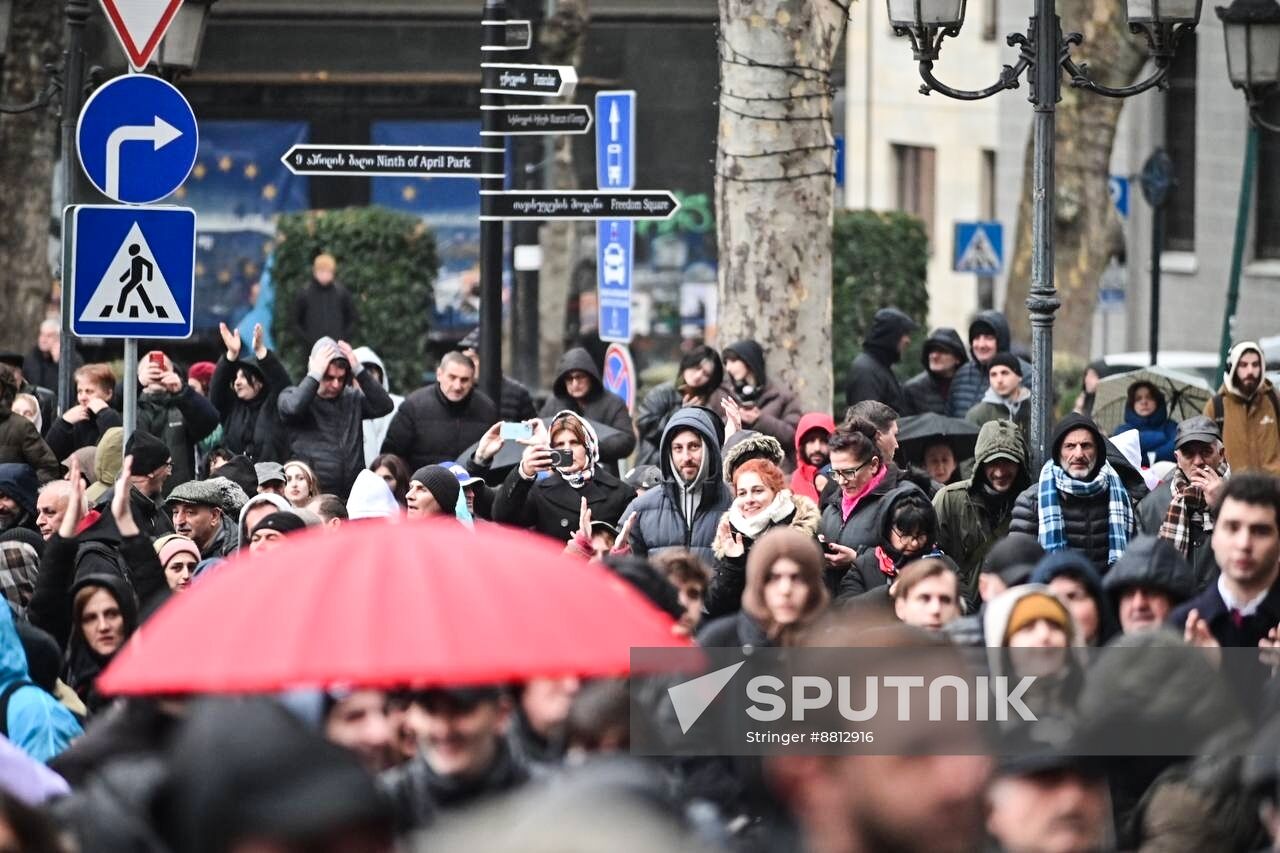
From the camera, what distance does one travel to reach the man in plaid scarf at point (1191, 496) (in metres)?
10.9

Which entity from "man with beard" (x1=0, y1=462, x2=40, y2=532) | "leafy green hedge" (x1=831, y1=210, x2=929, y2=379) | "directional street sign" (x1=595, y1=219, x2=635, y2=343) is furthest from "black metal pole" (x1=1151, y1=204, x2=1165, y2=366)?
"man with beard" (x1=0, y1=462, x2=40, y2=532)

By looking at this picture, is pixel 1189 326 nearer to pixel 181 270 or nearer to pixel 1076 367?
pixel 1076 367

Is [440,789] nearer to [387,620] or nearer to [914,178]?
[387,620]

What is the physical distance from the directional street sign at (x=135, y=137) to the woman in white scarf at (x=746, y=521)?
2.57 metres

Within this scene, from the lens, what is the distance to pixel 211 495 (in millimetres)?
11180

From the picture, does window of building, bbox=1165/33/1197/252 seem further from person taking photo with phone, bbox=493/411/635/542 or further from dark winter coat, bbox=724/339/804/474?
person taking photo with phone, bbox=493/411/635/542

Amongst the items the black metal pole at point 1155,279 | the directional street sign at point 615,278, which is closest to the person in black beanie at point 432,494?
the directional street sign at point 615,278

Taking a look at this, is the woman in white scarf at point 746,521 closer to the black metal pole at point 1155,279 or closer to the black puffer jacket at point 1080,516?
the black puffer jacket at point 1080,516

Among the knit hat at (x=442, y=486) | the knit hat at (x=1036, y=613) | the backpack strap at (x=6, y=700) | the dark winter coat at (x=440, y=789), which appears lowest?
the backpack strap at (x=6, y=700)

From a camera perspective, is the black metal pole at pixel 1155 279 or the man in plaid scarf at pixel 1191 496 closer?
the man in plaid scarf at pixel 1191 496

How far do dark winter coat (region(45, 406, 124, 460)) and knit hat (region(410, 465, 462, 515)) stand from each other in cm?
336

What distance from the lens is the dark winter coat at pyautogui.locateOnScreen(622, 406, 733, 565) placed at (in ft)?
35.1

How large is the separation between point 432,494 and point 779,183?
14.7ft

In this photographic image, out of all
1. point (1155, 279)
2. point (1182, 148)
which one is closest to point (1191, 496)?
point (1155, 279)
